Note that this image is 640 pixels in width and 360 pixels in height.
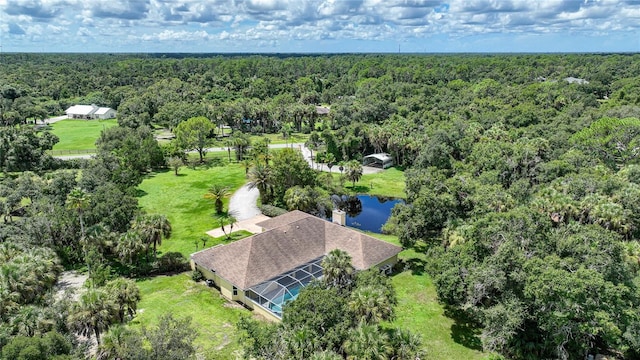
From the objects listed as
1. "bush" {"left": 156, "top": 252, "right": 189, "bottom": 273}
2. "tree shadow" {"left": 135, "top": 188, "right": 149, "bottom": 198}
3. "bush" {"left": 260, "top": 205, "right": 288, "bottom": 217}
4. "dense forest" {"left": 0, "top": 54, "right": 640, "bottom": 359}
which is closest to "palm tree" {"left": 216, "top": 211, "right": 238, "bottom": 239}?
"bush" {"left": 260, "top": 205, "right": 288, "bottom": 217}

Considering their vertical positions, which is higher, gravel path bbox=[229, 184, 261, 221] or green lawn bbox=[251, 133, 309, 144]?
green lawn bbox=[251, 133, 309, 144]

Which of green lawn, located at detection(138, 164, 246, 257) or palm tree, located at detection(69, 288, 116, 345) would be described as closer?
palm tree, located at detection(69, 288, 116, 345)

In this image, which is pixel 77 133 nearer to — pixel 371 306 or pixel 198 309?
pixel 198 309

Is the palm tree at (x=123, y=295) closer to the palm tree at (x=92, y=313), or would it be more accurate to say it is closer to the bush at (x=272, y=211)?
the palm tree at (x=92, y=313)

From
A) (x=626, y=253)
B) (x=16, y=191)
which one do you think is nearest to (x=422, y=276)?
(x=626, y=253)

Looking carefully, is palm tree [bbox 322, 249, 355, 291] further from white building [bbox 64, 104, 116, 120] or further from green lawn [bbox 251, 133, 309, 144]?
white building [bbox 64, 104, 116, 120]

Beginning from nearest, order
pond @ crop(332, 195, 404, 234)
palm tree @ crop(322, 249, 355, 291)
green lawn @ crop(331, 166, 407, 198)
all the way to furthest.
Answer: palm tree @ crop(322, 249, 355, 291) < pond @ crop(332, 195, 404, 234) < green lawn @ crop(331, 166, 407, 198)

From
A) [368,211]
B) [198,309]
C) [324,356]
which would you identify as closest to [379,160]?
[368,211]
